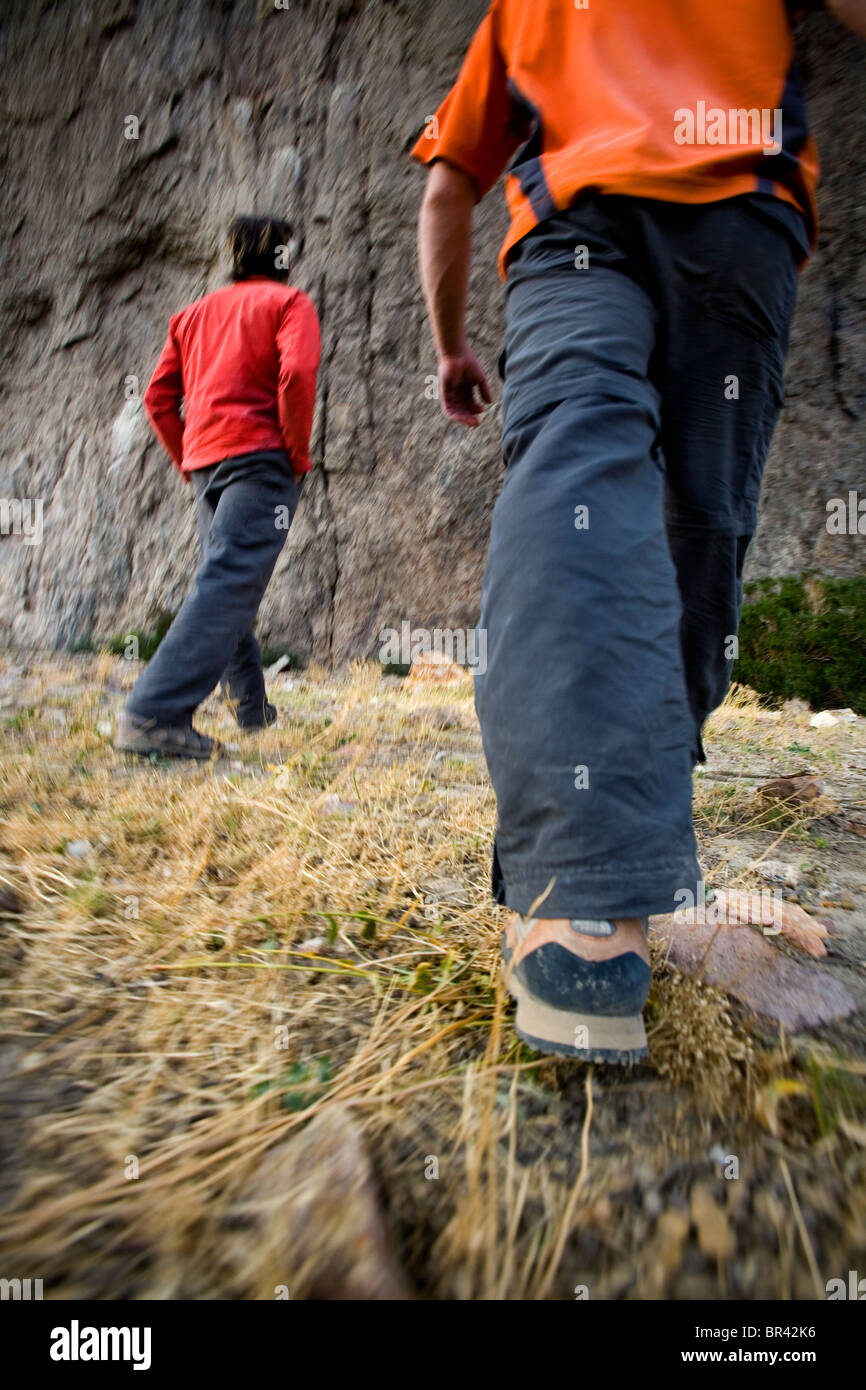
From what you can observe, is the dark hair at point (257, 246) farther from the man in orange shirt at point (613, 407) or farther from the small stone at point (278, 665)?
the small stone at point (278, 665)

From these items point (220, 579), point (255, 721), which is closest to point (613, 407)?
point (220, 579)

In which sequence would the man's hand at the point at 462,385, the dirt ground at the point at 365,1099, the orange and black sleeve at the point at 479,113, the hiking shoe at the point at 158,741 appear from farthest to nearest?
1. the hiking shoe at the point at 158,741
2. the man's hand at the point at 462,385
3. the orange and black sleeve at the point at 479,113
4. the dirt ground at the point at 365,1099

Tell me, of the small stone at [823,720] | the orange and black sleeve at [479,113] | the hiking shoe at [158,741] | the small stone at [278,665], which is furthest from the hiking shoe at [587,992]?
the small stone at [278,665]

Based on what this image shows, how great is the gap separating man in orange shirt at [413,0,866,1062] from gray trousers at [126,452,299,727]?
4.42 ft

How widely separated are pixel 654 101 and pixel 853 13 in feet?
0.85

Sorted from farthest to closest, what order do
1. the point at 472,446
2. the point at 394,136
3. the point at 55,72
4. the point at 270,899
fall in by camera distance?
the point at 55,72 → the point at 394,136 → the point at 472,446 → the point at 270,899

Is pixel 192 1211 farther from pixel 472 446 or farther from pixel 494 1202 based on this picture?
pixel 472 446

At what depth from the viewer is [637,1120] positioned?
674mm

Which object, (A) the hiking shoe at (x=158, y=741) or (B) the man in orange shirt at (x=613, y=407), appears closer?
(B) the man in orange shirt at (x=613, y=407)

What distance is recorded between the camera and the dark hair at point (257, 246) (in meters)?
2.54

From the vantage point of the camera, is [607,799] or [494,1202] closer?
[494,1202]
